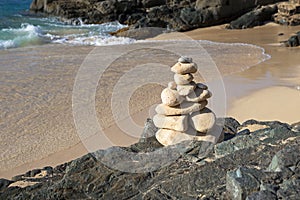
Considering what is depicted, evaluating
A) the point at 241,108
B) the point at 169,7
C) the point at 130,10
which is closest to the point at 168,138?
the point at 241,108

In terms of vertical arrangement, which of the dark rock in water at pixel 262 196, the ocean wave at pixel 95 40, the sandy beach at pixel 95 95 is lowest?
the sandy beach at pixel 95 95

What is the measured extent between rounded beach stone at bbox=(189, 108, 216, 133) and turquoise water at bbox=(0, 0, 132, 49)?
44.0 ft

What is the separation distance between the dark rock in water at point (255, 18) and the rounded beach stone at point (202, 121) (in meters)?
16.0

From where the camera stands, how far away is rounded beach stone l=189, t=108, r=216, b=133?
4781 mm

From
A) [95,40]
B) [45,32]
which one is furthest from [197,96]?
[45,32]

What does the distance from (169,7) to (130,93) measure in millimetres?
16382

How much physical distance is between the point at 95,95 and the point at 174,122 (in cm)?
484

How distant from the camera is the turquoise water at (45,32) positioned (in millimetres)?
18578

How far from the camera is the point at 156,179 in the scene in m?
3.90

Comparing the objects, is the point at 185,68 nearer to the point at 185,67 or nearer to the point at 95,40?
the point at 185,67

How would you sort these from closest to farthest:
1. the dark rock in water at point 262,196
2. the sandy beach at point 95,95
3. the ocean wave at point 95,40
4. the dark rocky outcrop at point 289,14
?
the dark rock in water at point 262,196
the sandy beach at point 95,95
the ocean wave at point 95,40
the dark rocky outcrop at point 289,14

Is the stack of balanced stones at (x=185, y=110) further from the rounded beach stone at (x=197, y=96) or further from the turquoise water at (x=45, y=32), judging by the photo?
the turquoise water at (x=45, y=32)

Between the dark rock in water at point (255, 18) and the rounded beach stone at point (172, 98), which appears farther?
the dark rock in water at point (255, 18)

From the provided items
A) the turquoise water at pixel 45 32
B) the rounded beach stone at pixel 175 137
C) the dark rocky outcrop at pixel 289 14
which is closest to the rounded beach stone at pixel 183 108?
→ the rounded beach stone at pixel 175 137
